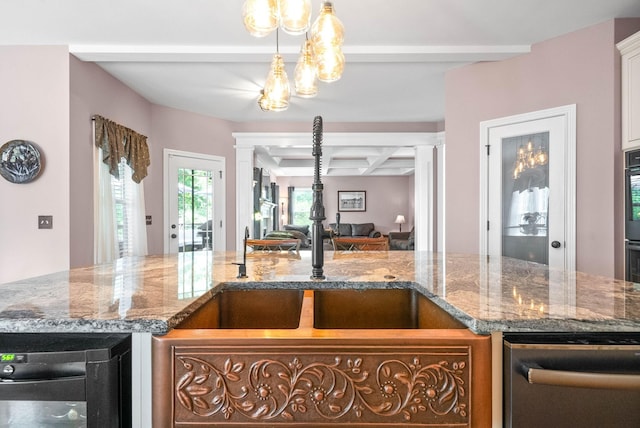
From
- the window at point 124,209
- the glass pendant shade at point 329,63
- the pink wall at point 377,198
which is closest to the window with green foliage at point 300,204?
the pink wall at point 377,198

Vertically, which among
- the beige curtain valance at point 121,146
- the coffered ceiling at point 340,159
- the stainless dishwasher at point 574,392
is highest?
the coffered ceiling at point 340,159

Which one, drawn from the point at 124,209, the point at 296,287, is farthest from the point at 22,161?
the point at 296,287

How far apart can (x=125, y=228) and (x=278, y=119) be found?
2.59 m

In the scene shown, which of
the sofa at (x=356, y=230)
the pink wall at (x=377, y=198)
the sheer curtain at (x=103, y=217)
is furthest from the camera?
the pink wall at (x=377, y=198)

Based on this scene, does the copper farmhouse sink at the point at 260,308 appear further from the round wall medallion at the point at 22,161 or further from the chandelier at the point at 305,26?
the round wall medallion at the point at 22,161

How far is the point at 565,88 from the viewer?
2.83 metres

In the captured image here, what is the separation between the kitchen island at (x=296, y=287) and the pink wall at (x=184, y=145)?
3.07m

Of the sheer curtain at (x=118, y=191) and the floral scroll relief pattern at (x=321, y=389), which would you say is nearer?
the floral scroll relief pattern at (x=321, y=389)

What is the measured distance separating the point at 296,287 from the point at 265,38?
90.9 inches

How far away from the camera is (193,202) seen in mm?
4973

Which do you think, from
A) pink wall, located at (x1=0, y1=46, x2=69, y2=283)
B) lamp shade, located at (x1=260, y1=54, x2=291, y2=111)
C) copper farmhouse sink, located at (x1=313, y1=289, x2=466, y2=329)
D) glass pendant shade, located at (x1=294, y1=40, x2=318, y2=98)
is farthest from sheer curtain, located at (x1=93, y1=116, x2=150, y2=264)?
copper farmhouse sink, located at (x1=313, y1=289, x2=466, y2=329)

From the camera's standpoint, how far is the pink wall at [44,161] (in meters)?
2.90

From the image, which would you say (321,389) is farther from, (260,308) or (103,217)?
(103,217)

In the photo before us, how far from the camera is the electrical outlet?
291 cm
